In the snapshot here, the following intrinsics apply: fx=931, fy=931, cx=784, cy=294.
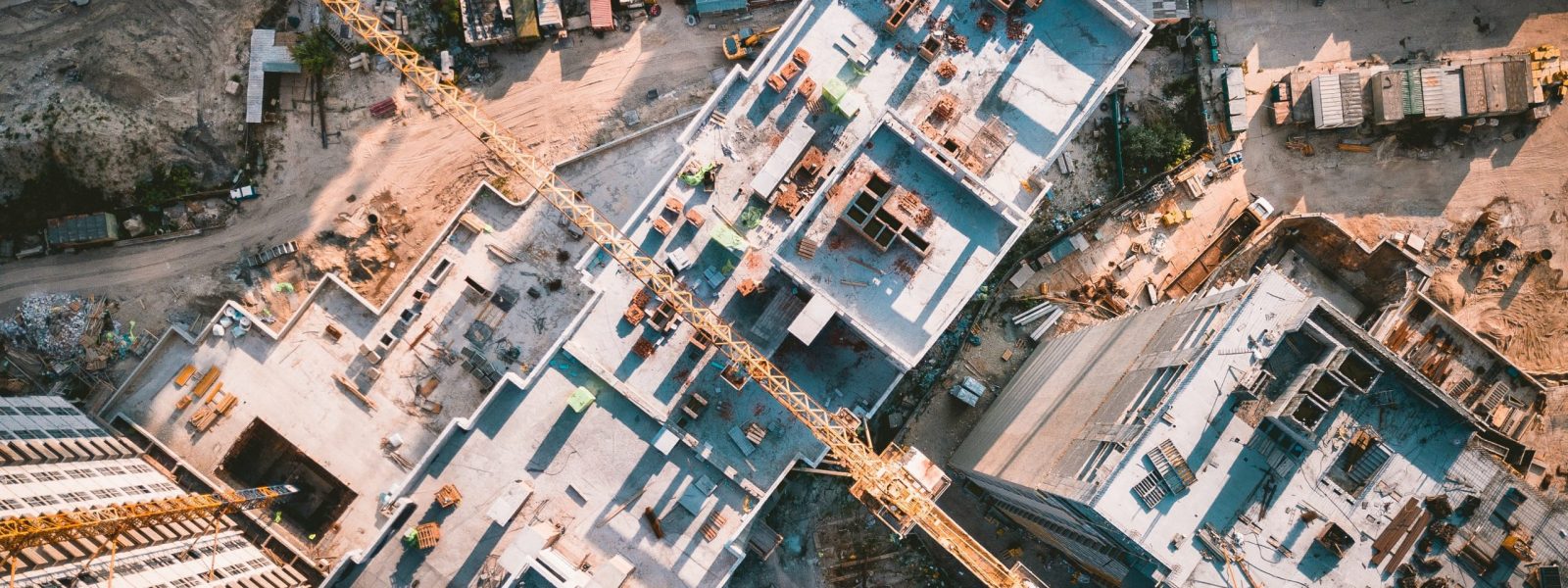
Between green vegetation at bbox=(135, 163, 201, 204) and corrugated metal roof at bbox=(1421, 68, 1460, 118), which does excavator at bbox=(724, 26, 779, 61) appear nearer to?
green vegetation at bbox=(135, 163, 201, 204)

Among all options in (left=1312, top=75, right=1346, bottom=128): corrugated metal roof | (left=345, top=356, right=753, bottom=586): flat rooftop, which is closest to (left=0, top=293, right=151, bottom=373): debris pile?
(left=345, top=356, right=753, bottom=586): flat rooftop

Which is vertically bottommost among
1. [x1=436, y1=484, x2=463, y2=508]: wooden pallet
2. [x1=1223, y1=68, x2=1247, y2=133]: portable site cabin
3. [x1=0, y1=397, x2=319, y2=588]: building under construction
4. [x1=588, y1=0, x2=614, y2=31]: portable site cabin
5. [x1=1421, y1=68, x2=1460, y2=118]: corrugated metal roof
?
[x1=0, y1=397, x2=319, y2=588]: building under construction

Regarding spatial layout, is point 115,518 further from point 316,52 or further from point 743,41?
point 743,41

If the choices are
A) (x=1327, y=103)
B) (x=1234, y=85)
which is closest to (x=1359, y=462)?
(x=1327, y=103)

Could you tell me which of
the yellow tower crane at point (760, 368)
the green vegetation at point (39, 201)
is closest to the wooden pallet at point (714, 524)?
the yellow tower crane at point (760, 368)

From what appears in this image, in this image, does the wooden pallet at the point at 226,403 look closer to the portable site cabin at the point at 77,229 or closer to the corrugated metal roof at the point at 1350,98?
the portable site cabin at the point at 77,229
